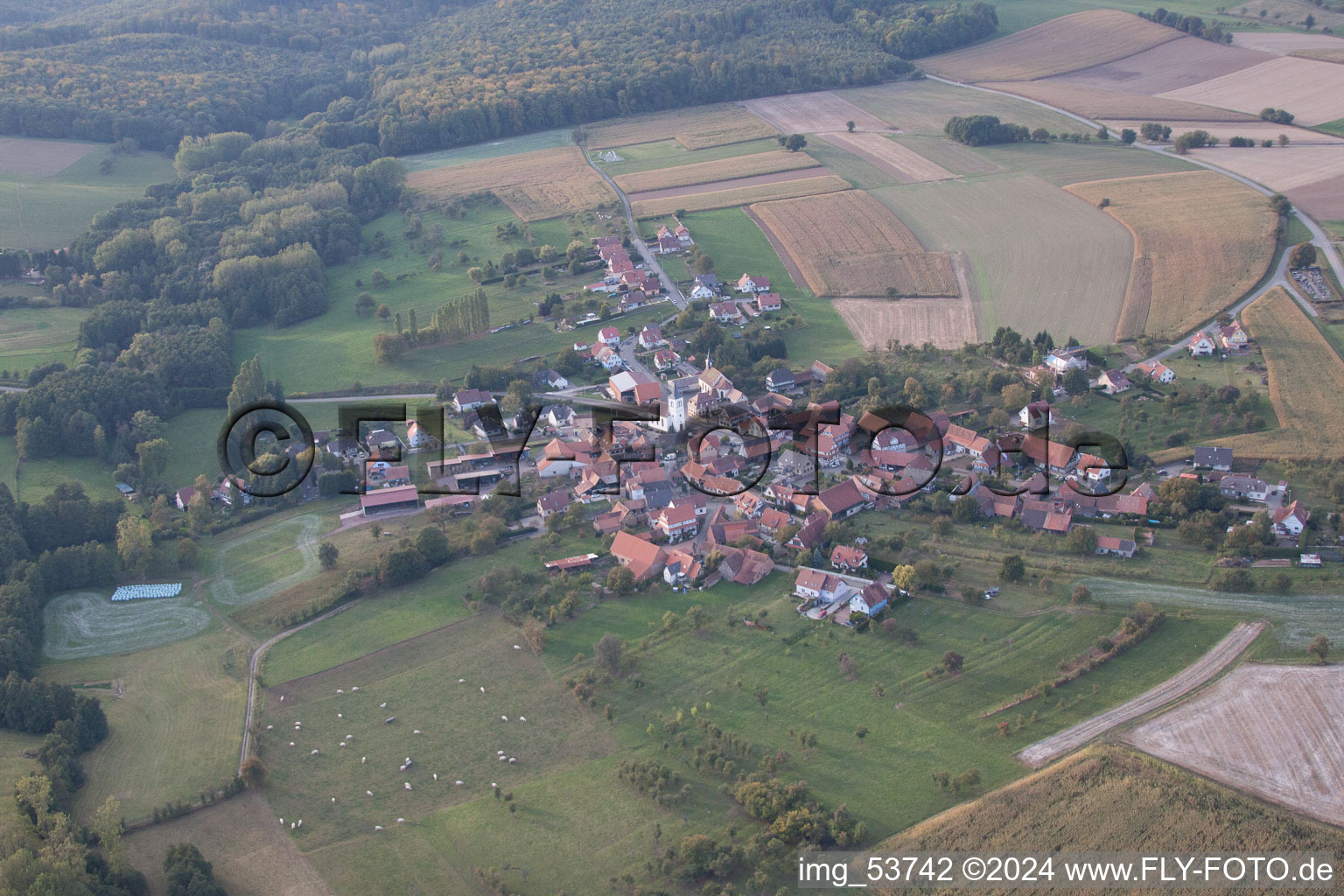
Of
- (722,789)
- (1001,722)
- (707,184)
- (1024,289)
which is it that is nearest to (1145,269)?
(1024,289)

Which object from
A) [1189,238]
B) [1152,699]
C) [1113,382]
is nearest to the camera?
[1152,699]

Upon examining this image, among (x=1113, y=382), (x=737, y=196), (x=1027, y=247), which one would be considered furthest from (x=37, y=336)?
(x=1027, y=247)

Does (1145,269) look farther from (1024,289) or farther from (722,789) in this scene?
(722,789)

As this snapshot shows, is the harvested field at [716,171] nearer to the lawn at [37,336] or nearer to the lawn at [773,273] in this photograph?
the lawn at [773,273]

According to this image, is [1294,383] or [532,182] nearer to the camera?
[1294,383]

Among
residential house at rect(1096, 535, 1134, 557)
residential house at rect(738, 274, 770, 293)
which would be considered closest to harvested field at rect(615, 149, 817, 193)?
residential house at rect(738, 274, 770, 293)

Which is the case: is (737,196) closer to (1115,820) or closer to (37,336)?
(37,336)

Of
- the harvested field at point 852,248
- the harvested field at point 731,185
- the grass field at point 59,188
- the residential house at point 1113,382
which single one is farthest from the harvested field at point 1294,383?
the grass field at point 59,188

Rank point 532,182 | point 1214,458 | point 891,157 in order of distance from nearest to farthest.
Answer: point 1214,458, point 532,182, point 891,157
